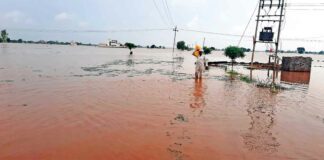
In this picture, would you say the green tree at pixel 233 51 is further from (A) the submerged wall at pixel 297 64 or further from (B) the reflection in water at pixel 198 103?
(B) the reflection in water at pixel 198 103

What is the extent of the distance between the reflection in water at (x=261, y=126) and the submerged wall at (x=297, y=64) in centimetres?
2175

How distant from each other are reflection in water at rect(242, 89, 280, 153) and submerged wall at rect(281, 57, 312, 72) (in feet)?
71.4

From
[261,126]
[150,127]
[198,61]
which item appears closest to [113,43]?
[198,61]

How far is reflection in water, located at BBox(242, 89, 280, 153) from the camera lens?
692 cm

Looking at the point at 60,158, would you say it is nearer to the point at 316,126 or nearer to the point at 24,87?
the point at 316,126

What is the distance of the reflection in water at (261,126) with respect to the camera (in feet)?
22.7

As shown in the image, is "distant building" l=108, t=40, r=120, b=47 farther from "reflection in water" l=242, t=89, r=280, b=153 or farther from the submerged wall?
"reflection in water" l=242, t=89, r=280, b=153

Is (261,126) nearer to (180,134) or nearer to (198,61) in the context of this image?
(180,134)

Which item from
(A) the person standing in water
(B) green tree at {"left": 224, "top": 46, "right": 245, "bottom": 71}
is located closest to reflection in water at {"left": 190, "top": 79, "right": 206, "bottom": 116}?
(A) the person standing in water

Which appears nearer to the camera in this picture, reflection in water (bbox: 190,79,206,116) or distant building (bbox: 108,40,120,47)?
reflection in water (bbox: 190,79,206,116)

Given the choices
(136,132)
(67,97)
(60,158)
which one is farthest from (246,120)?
(67,97)

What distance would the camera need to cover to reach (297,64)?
109 feet

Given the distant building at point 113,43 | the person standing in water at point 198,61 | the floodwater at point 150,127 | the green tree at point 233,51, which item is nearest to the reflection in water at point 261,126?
the floodwater at point 150,127

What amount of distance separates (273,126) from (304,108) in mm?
3965
